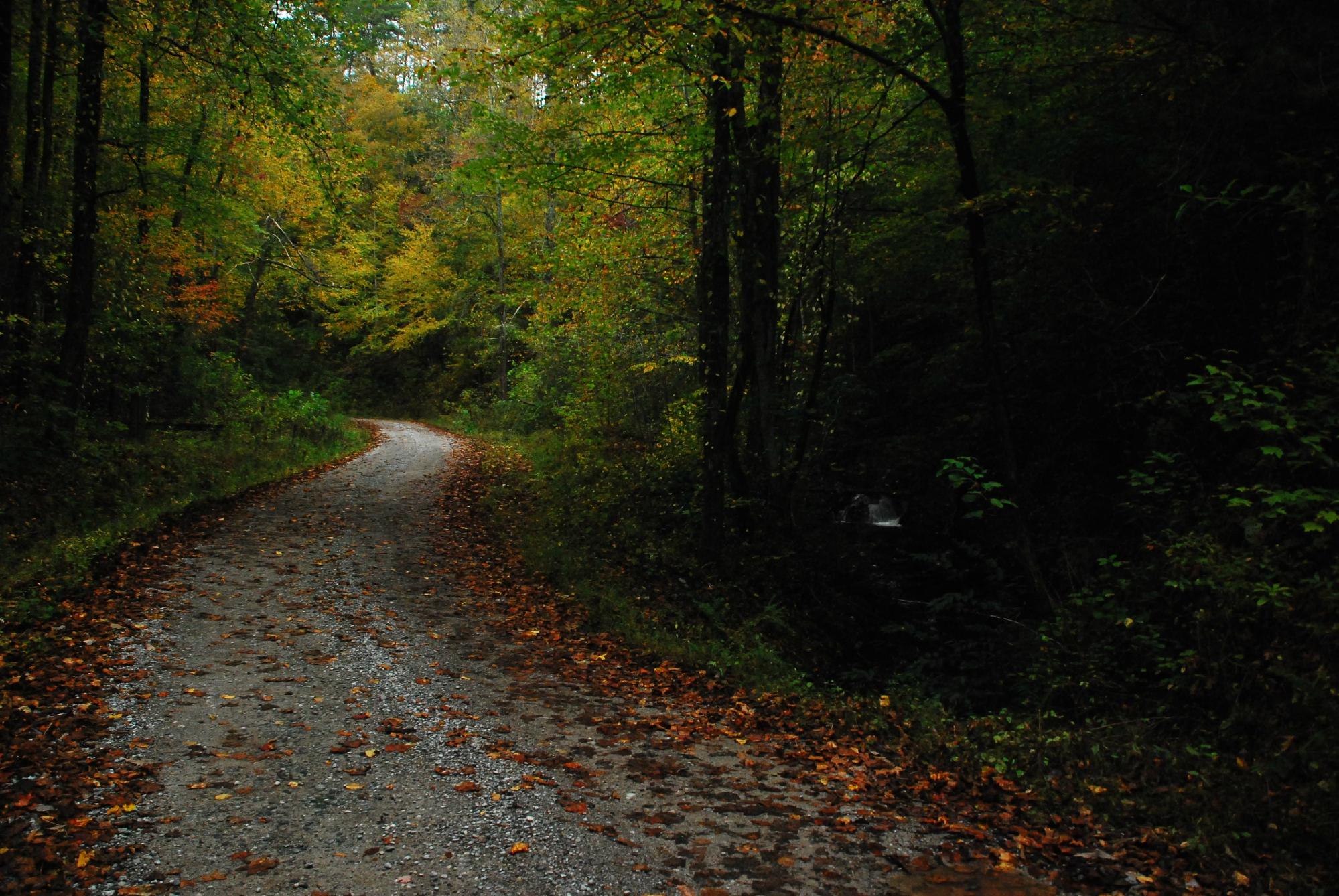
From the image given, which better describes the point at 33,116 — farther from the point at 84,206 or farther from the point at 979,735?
the point at 979,735

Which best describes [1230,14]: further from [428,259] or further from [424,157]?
[424,157]

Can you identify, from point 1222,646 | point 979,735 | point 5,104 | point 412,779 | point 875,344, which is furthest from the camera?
point 875,344

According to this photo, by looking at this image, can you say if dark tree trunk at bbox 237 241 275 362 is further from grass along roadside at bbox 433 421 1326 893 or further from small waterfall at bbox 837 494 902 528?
small waterfall at bbox 837 494 902 528

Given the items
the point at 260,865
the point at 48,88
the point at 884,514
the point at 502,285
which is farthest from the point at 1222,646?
the point at 502,285

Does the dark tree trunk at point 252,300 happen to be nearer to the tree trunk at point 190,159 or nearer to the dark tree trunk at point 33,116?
the tree trunk at point 190,159

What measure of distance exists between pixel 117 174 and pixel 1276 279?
15.5 m

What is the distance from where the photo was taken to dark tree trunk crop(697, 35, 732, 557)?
937 centimetres

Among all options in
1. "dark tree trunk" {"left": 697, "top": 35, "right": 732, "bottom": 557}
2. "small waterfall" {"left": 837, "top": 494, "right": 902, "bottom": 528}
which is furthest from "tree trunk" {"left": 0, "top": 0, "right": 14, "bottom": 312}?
"small waterfall" {"left": 837, "top": 494, "right": 902, "bottom": 528}

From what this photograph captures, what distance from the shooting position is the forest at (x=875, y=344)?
19.8ft

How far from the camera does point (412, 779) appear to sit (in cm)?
489

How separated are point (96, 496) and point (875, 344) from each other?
44.7 ft

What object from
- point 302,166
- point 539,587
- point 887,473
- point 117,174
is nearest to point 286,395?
point 302,166

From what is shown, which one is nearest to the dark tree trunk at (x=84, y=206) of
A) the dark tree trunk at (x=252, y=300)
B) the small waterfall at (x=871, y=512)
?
the dark tree trunk at (x=252, y=300)

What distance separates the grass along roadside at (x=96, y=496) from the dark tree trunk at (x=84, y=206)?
4.66 ft
